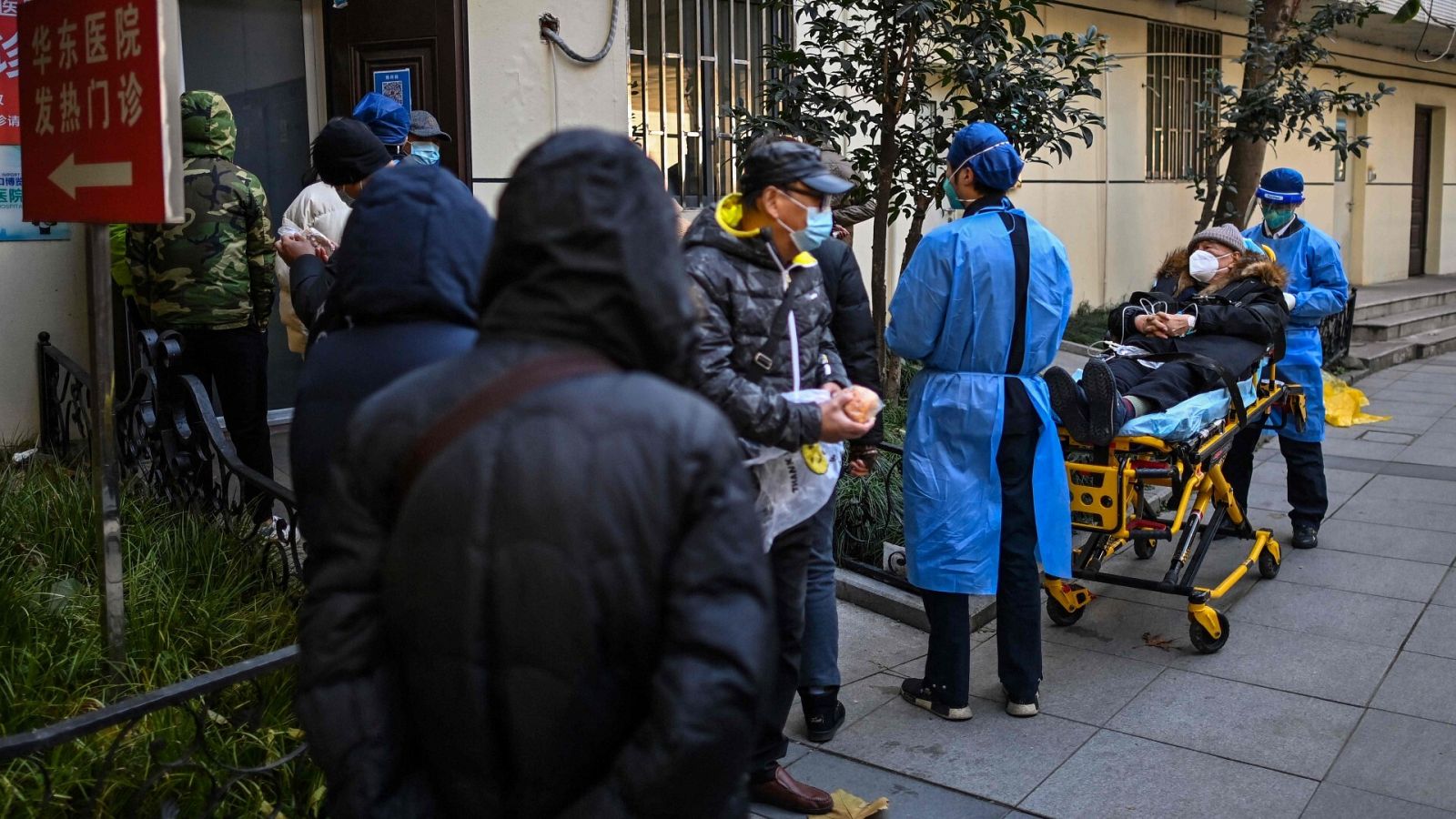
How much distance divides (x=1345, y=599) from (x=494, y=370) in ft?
17.8

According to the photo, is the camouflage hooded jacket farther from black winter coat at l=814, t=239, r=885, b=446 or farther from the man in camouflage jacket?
black winter coat at l=814, t=239, r=885, b=446

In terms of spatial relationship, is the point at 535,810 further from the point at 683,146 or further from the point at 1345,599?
the point at 683,146

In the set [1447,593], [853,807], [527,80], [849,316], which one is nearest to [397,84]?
[527,80]

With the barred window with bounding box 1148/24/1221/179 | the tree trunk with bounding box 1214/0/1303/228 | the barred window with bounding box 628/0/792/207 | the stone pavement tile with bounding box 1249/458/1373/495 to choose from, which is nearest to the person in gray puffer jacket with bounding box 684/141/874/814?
the barred window with bounding box 628/0/792/207

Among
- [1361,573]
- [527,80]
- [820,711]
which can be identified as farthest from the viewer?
[527,80]

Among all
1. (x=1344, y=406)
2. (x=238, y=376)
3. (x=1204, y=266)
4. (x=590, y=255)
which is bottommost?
(x=1344, y=406)

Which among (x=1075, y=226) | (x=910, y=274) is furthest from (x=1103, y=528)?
(x=1075, y=226)

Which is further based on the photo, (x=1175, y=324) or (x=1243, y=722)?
(x=1175, y=324)

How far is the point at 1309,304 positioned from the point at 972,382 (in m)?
3.33

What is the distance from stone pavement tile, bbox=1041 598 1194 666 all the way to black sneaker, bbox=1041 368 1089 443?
989 mm

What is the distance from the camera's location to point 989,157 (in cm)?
448

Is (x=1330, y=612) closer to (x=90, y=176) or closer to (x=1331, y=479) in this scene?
(x=1331, y=479)

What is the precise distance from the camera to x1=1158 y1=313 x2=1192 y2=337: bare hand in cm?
588

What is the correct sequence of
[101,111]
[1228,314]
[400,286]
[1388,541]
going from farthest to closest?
[1388,541], [1228,314], [101,111], [400,286]
